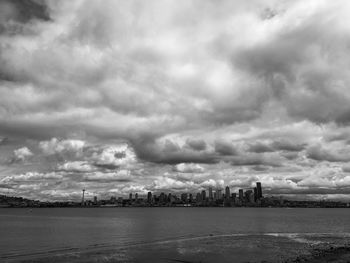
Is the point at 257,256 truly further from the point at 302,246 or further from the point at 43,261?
the point at 43,261

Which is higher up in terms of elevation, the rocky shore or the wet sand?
the rocky shore

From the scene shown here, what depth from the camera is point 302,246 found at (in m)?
75.2

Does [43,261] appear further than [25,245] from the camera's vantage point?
No

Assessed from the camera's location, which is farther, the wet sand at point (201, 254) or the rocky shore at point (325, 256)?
the wet sand at point (201, 254)

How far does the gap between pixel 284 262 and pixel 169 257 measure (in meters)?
19.1

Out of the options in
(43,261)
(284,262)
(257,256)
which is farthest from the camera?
(257,256)

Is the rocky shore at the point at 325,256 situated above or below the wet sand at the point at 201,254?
above

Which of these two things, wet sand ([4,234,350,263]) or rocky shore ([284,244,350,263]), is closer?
rocky shore ([284,244,350,263])

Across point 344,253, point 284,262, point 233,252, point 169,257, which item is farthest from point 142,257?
point 344,253

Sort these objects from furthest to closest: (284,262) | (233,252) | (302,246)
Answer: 1. (302,246)
2. (233,252)
3. (284,262)

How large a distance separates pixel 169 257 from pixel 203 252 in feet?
28.2

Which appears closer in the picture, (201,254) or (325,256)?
(325,256)

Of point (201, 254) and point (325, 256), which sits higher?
point (325, 256)

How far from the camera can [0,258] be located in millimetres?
62375
